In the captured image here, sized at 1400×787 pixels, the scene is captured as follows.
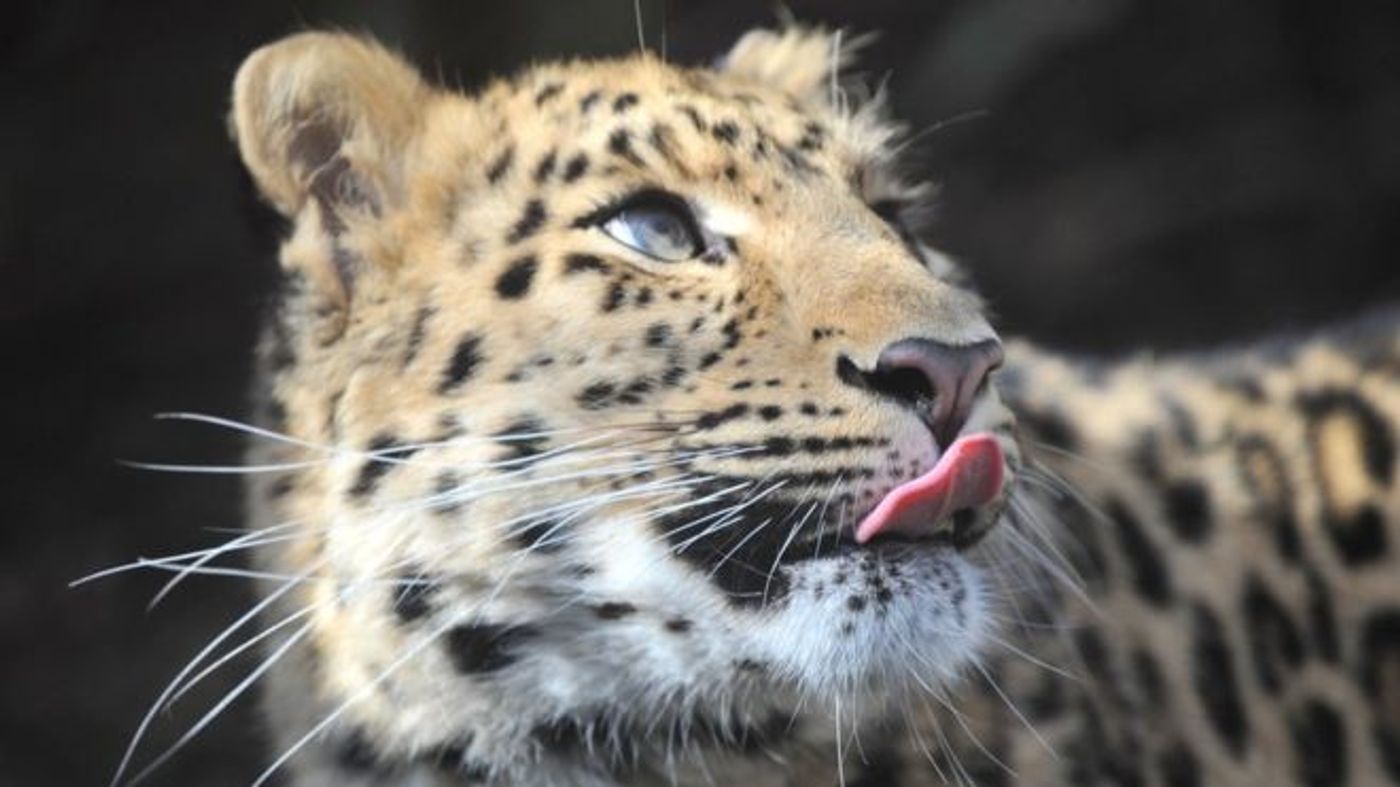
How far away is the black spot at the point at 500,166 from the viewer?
8.46ft

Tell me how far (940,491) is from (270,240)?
34.4 inches

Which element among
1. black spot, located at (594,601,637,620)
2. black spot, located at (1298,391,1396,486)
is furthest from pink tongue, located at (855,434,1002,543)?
black spot, located at (1298,391,1396,486)

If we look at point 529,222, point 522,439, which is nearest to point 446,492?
point 522,439

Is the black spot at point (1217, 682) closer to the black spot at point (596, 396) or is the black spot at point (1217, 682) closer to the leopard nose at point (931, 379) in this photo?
the leopard nose at point (931, 379)

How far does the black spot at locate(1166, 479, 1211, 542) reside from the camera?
9.49ft

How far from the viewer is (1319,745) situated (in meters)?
2.87

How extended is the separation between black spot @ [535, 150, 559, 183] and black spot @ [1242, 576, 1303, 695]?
1.06m

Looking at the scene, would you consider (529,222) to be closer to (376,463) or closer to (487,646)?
(376,463)

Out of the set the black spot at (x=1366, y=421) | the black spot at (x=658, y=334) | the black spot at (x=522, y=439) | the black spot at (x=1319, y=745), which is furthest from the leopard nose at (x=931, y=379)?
the black spot at (x=1366, y=421)

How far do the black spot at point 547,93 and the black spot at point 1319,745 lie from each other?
1.22m

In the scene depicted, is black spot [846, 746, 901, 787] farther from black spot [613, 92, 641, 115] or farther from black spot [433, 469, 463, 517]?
black spot [613, 92, 641, 115]

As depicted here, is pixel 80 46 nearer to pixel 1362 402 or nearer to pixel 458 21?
pixel 458 21

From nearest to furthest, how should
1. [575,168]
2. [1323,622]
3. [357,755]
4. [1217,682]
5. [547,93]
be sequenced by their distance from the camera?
[357,755] < [575,168] < [547,93] < [1217,682] < [1323,622]

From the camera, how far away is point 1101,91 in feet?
16.9
